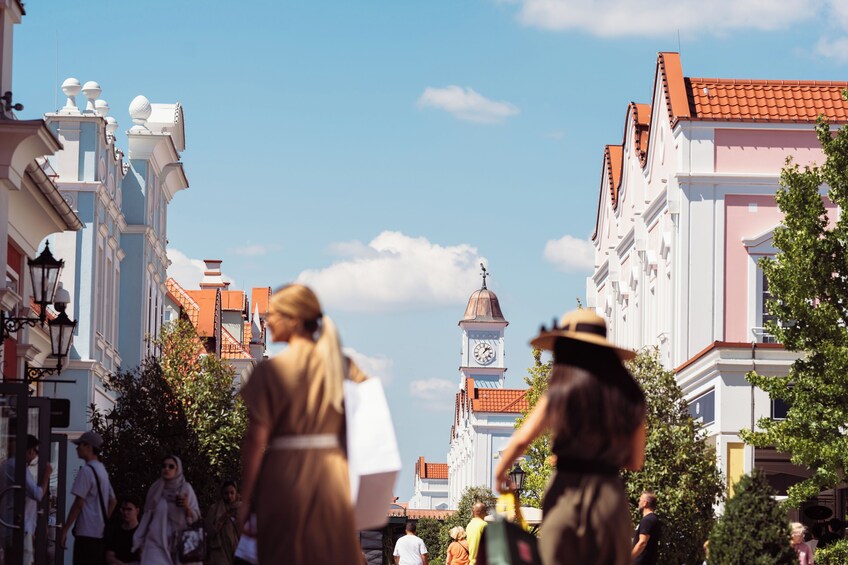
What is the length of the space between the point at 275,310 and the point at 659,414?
26.2 meters

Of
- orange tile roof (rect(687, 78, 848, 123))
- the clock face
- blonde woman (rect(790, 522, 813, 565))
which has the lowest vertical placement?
blonde woman (rect(790, 522, 813, 565))

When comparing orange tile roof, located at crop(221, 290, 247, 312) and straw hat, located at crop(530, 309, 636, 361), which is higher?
orange tile roof, located at crop(221, 290, 247, 312)

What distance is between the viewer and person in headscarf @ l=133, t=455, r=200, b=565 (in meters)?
15.3

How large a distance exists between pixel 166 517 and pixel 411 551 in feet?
36.7

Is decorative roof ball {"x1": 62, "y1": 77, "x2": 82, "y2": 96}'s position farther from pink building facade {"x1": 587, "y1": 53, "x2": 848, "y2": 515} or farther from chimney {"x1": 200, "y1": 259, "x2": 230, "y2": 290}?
chimney {"x1": 200, "y1": 259, "x2": 230, "y2": 290}

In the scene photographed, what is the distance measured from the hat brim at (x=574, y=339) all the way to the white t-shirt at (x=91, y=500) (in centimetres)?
906

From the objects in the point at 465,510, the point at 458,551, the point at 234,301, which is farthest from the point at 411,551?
the point at 234,301

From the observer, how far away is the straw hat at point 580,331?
27.0 ft

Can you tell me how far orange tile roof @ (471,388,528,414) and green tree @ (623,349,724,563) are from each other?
81.4 meters

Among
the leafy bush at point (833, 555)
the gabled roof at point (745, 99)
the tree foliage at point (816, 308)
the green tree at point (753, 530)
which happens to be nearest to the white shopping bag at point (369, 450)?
the green tree at point (753, 530)

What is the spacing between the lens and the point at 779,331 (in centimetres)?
2545

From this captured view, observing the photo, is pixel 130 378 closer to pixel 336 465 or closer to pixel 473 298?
pixel 336 465

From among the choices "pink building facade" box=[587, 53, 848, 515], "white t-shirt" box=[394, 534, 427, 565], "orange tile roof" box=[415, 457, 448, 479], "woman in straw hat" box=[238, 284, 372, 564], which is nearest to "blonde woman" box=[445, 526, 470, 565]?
"white t-shirt" box=[394, 534, 427, 565]

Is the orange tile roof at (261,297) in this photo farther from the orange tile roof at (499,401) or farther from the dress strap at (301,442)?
the dress strap at (301,442)
